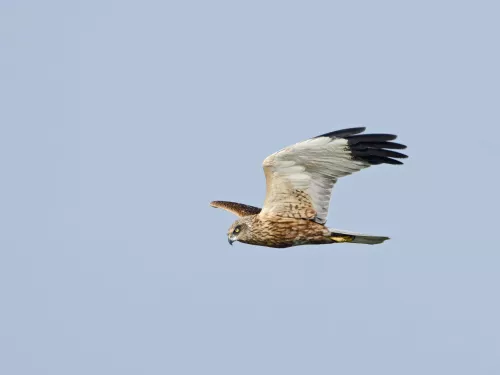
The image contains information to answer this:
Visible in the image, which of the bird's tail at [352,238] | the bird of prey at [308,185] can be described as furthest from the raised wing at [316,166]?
the bird's tail at [352,238]

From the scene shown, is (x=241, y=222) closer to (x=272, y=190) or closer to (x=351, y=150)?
(x=272, y=190)

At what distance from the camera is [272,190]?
21.1 meters

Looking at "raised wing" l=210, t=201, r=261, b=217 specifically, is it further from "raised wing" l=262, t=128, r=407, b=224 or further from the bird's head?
"raised wing" l=262, t=128, r=407, b=224

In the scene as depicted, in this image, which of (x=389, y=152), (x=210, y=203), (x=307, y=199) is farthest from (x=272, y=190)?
(x=210, y=203)

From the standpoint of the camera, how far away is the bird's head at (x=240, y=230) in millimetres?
21486

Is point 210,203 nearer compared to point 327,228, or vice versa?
point 327,228

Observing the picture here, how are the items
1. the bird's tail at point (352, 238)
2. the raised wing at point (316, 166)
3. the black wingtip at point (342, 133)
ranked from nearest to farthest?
the black wingtip at point (342, 133) < the raised wing at point (316, 166) < the bird's tail at point (352, 238)

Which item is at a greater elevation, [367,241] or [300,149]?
[300,149]

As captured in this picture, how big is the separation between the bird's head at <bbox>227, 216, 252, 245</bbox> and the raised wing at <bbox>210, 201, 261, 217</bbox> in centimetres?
211

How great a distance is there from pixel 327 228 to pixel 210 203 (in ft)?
15.1

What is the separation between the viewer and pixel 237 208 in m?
24.5

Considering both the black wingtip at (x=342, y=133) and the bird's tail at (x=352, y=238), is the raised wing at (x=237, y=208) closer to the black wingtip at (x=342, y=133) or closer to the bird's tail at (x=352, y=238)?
the bird's tail at (x=352, y=238)

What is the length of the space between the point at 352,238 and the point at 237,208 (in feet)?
12.0

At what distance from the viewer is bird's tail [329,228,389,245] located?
69.5ft
